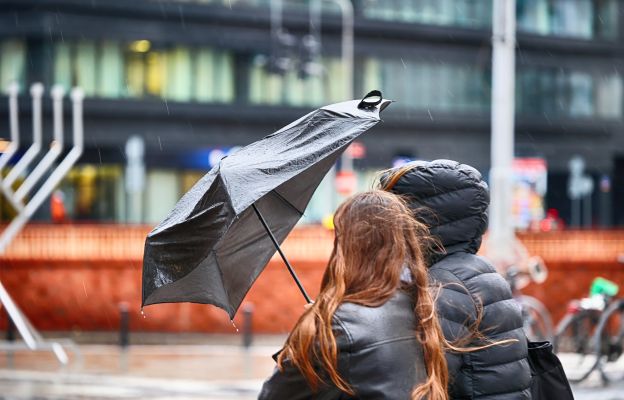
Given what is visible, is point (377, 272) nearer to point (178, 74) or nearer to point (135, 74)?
point (135, 74)

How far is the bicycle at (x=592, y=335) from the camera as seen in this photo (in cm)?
1209

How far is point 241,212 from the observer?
3570 millimetres

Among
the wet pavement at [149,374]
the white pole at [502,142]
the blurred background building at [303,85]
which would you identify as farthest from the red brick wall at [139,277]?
the blurred background building at [303,85]

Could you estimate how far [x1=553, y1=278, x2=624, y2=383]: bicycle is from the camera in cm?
1209

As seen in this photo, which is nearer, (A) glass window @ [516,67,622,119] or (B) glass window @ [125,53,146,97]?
(B) glass window @ [125,53,146,97]

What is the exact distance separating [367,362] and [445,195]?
806 mm

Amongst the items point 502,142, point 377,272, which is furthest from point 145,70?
point 377,272

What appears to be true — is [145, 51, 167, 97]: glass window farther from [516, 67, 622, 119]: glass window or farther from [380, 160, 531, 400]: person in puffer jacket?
[380, 160, 531, 400]: person in puffer jacket

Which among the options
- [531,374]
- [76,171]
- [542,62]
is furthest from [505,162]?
[542,62]

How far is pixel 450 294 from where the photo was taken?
3.58 metres

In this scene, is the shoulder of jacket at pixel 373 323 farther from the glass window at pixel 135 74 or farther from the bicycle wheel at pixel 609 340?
the glass window at pixel 135 74

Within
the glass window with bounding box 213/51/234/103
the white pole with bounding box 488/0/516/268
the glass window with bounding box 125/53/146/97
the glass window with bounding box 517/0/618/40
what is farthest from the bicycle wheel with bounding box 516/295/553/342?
the glass window with bounding box 517/0/618/40

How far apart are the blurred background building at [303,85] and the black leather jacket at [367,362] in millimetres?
34261

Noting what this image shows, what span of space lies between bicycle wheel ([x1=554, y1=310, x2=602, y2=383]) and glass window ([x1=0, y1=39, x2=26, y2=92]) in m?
35.3
